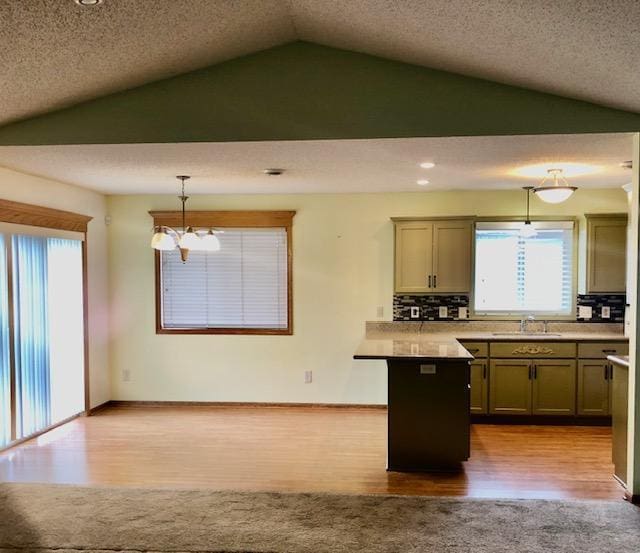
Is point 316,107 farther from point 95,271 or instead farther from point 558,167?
point 95,271

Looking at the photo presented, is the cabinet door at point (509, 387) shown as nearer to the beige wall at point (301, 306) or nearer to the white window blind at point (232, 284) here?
the beige wall at point (301, 306)

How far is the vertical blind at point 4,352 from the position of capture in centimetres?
435

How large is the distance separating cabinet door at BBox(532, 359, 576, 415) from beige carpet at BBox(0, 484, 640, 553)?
1.78 meters

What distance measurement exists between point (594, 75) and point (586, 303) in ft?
11.0

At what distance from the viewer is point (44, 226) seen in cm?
484

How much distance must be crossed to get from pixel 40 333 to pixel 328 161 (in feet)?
10.1

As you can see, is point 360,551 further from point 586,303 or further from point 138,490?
point 586,303

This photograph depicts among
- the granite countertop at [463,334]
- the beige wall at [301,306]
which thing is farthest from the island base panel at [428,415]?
the beige wall at [301,306]

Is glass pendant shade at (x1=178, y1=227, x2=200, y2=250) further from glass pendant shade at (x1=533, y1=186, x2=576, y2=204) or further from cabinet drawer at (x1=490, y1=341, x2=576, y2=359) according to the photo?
cabinet drawer at (x1=490, y1=341, x2=576, y2=359)

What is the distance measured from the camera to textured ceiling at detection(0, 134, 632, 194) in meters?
3.51

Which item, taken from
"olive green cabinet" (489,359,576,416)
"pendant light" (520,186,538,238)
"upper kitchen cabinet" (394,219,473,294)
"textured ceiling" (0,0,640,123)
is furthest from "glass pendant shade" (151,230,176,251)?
"pendant light" (520,186,538,238)

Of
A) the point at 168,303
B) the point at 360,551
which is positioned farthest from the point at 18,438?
the point at 360,551

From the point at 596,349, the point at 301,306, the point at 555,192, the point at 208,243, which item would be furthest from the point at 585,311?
the point at 208,243

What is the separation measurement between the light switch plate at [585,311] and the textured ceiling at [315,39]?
2.94 m
